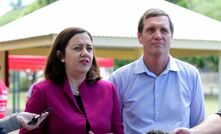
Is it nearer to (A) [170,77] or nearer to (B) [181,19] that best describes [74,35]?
(A) [170,77]

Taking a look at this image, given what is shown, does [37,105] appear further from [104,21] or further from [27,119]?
[104,21]

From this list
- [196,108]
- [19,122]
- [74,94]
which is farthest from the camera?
[196,108]

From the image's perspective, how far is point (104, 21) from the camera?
1225 cm

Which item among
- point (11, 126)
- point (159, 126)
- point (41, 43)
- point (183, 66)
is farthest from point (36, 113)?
point (41, 43)

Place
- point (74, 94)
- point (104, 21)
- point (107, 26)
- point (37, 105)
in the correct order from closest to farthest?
1. point (37, 105)
2. point (74, 94)
3. point (107, 26)
4. point (104, 21)

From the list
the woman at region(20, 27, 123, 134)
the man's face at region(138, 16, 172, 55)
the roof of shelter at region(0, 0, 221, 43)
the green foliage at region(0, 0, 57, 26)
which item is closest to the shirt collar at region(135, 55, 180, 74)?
the man's face at region(138, 16, 172, 55)

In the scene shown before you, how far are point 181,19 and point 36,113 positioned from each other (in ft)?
32.7

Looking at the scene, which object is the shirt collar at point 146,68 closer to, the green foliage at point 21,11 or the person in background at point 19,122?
the person in background at point 19,122

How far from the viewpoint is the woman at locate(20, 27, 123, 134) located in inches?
150

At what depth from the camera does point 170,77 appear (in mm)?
4375

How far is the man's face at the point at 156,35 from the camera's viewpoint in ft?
13.6

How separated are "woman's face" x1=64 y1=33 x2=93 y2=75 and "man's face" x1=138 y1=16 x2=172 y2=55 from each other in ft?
1.69

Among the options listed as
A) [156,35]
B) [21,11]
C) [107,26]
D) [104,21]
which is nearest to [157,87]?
[156,35]

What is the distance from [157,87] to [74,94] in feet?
2.49
